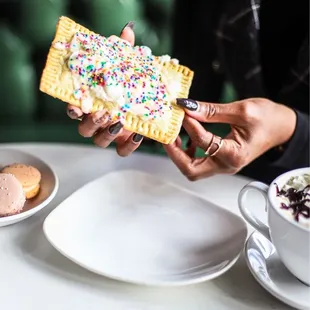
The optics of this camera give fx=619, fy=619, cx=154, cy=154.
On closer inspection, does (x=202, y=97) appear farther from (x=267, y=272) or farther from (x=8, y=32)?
(x=267, y=272)

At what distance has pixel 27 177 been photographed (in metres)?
0.93

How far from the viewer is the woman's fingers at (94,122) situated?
855 mm

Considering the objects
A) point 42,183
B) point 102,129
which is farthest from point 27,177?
point 102,129

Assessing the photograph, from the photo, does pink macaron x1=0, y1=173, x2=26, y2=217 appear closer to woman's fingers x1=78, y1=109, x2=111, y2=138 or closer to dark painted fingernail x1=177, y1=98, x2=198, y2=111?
woman's fingers x1=78, y1=109, x2=111, y2=138

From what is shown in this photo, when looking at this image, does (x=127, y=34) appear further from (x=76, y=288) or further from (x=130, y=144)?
(x=76, y=288)

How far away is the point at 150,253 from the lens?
845 mm

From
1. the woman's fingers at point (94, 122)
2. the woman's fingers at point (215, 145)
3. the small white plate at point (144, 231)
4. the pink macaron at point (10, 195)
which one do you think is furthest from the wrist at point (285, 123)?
the pink macaron at point (10, 195)

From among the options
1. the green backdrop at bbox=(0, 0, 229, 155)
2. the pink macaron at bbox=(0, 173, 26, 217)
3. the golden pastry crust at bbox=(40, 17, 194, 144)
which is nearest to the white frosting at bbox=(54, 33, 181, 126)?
the golden pastry crust at bbox=(40, 17, 194, 144)

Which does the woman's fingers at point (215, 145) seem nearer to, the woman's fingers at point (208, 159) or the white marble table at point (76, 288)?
the woman's fingers at point (208, 159)

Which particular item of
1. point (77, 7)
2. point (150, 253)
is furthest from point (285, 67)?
point (150, 253)

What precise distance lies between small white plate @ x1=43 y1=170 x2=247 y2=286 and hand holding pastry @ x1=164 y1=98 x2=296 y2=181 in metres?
0.05

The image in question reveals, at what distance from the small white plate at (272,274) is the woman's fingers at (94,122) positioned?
10.1 inches

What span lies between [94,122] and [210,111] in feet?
0.60

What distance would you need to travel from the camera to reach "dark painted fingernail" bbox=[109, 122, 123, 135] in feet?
2.82
